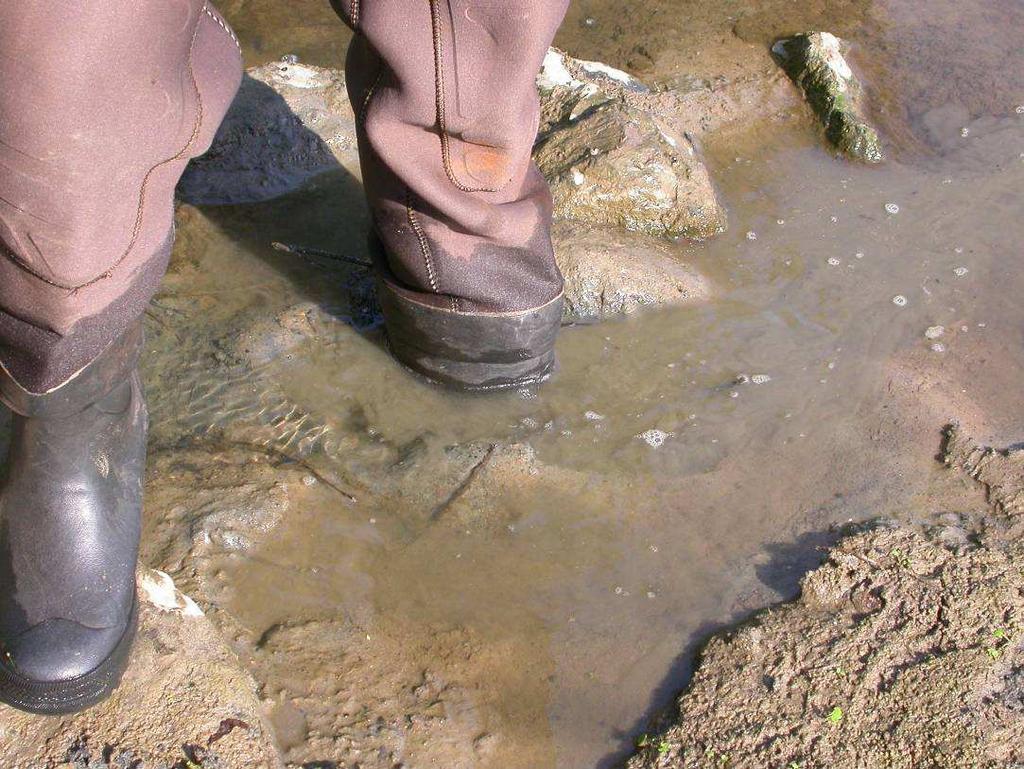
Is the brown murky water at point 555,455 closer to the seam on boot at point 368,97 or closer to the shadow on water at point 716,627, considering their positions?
the shadow on water at point 716,627

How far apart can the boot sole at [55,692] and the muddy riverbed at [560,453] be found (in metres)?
0.27

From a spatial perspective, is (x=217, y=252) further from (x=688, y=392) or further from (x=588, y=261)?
(x=688, y=392)

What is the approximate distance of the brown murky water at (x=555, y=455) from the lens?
180 cm

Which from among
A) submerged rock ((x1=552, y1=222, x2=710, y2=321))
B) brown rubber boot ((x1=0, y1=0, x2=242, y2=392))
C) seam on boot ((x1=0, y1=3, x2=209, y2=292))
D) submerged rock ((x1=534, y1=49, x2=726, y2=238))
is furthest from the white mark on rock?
submerged rock ((x1=534, y1=49, x2=726, y2=238))

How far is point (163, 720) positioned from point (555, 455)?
947 mm

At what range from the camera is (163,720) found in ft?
5.24

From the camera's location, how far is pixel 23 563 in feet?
5.40

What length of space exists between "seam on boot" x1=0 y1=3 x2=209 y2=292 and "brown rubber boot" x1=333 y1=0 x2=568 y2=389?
335 mm

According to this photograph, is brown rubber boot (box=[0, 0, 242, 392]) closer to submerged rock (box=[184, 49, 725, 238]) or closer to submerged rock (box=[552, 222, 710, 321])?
submerged rock (box=[552, 222, 710, 321])

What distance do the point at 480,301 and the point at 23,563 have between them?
3.26 feet

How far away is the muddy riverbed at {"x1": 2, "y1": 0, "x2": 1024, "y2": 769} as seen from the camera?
180 centimetres

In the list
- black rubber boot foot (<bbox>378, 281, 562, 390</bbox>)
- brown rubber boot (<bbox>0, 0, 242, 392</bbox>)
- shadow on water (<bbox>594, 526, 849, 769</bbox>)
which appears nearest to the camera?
brown rubber boot (<bbox>0, 0, 242, 392</bbox>)

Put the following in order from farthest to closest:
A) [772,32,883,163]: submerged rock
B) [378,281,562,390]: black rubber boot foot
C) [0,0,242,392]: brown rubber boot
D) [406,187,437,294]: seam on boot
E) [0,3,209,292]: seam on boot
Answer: [772,32,883,163]: submerged rock, [378,281,562,390]: black rubber boot foot, [406,187,437,294]: seam on boot, [0,3,209,292]: seam on boot, [0,0,242,392]: brown rubber boot

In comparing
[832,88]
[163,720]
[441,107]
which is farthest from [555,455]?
[832,88]
